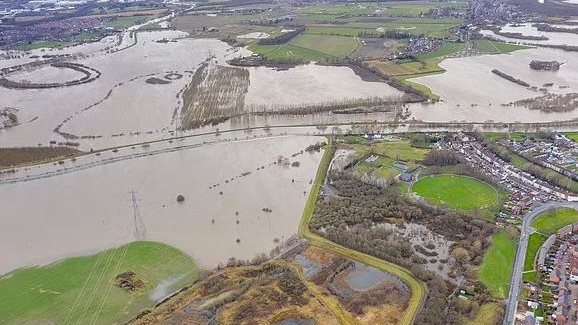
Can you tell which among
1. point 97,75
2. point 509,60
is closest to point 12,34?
point 97,75

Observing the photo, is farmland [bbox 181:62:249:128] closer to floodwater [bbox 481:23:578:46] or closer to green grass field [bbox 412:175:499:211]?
green grass field [bbox 412:175:499:211]

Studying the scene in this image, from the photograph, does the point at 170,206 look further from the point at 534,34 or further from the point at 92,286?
the point at 534,34

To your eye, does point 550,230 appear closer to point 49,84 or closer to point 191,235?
point 191,235

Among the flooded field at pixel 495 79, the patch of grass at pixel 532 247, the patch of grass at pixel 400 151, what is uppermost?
the flooded field at pixel 495 79

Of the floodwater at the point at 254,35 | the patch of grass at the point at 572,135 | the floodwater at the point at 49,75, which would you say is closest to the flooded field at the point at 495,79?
the patch of grass at the point at 572,135

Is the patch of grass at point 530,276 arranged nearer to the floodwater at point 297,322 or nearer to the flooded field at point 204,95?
the floodwater at point 297,322

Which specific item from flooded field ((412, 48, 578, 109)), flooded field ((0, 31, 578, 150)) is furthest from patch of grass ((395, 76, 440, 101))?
flooded field ((0, 31, 578, 150))
